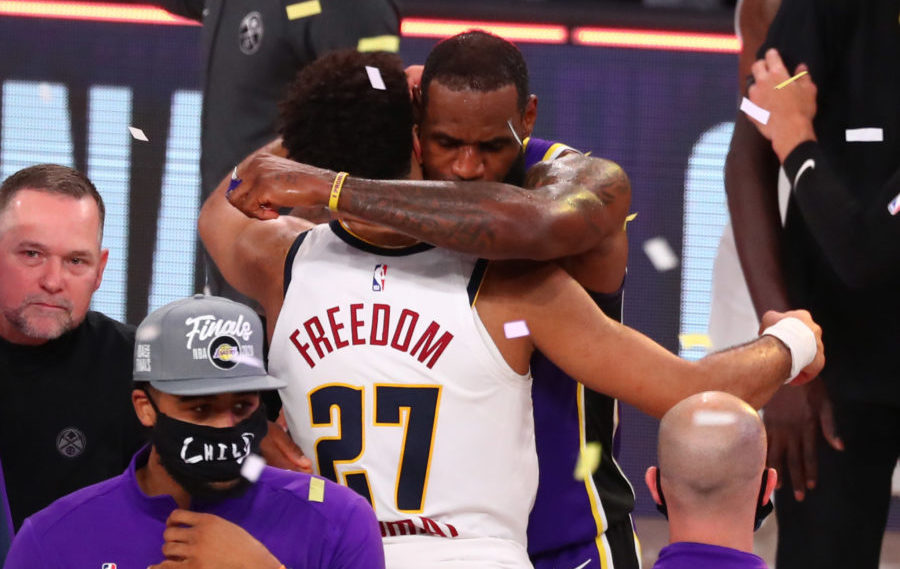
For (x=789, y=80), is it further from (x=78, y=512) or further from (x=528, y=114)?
(x=78, y=512)

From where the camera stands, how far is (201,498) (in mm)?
2592

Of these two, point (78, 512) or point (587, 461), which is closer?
point (78, 512)

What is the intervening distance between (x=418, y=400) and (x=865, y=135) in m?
1.59

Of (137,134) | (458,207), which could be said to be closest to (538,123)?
(137,134)

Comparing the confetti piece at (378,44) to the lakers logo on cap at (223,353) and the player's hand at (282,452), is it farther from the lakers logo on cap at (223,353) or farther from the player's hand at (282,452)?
the lakers logo on cap at (223,353)

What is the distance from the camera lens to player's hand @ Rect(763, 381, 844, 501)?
11.7 ft

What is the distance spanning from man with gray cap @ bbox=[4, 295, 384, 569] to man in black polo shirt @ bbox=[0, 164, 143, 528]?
22.8 inches

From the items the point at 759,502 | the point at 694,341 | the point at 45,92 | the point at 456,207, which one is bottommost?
the point at 694,341

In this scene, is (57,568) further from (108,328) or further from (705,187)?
(705,187)

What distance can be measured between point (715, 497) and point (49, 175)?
1812 millimetres

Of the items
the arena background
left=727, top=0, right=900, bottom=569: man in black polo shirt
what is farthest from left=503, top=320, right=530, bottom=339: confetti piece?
the arena background

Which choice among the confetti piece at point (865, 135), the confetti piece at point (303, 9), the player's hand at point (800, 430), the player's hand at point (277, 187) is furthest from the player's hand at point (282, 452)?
the confetti piece at point (303, 9)

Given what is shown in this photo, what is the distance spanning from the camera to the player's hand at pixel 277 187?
106 inches

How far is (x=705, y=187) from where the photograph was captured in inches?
199
